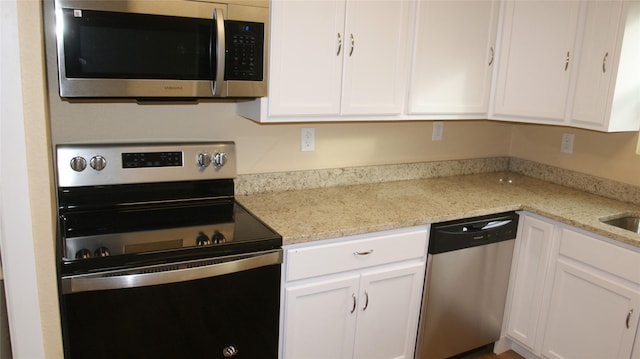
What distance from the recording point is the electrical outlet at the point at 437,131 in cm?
284

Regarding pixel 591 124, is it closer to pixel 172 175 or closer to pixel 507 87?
pixel 507 87

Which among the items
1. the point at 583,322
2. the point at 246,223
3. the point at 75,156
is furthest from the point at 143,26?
the point at 583,322

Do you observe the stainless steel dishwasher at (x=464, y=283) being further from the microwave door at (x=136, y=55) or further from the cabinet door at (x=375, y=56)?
the microwave door at (x=136, y=55)

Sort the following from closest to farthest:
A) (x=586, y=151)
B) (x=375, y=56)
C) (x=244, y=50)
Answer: (x=244, y=50)
(x=375, y=56)
(x=586, y=151)

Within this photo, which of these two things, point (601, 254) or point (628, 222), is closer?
point (601, 254)

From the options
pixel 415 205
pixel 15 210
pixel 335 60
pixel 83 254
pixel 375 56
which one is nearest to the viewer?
pixel 15 210

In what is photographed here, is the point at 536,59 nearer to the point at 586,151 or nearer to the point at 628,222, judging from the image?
the point at 586,151

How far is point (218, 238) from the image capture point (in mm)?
1721

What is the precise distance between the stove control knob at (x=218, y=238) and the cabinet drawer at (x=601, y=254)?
155 centimetres

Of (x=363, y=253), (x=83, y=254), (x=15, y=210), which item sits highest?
(x=15, y=210)

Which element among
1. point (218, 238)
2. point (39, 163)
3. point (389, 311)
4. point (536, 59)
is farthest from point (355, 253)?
point (536, 59)

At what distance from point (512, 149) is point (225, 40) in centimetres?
213

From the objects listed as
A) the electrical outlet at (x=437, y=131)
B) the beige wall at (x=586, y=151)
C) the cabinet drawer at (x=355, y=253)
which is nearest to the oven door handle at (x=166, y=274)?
the cabinet drawer at (x=355, y=253)

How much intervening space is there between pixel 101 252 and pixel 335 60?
46.4 inches
